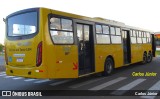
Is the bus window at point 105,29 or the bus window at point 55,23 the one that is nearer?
the bus window at point 55,23

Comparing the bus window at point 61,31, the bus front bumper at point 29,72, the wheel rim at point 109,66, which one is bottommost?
the wheel rim at point 109,66

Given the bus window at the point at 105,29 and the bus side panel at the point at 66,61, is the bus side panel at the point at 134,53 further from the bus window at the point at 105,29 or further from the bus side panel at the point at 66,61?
the bus side panel at the point at 66,61

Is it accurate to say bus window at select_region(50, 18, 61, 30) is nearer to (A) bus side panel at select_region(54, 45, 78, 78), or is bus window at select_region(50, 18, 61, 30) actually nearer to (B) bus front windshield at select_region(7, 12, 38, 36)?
(B) bus front windshield at select_region(7, 12, 38, 36)

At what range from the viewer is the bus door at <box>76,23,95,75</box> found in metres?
10.4

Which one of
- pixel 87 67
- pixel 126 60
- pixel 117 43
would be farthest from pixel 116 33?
pixel 87 67

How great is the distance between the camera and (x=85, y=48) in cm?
1098

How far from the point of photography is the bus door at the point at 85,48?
1042 centimetres

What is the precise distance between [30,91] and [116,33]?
22.2ft

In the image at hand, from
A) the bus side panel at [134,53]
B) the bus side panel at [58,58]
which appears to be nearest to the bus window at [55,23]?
the bus side panel at [58,58]

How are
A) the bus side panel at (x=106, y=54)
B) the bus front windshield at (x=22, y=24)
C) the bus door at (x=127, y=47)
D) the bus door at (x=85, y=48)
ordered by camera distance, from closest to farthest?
1. the bus front windshield at (x=22, y=24)
2. the bus door at (x=85, y=48)
3. the bus side panel at (x=106, y=54)
4. the bus door at (x=127, y=47)

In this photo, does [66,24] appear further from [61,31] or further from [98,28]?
[98,28]

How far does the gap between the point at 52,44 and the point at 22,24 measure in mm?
1459

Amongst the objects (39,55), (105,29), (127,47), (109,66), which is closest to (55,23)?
(39,55)

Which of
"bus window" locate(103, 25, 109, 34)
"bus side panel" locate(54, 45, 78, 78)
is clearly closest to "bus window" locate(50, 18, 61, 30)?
"bus side panel" locate(54, 45, 78, 78)
